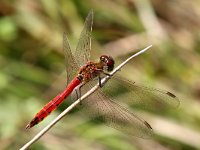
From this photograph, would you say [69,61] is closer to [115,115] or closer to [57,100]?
[57,100]

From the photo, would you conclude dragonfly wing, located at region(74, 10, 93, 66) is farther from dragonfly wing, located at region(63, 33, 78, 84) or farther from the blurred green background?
the blurred green background

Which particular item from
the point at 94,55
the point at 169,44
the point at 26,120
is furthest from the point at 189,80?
the point at 26,120

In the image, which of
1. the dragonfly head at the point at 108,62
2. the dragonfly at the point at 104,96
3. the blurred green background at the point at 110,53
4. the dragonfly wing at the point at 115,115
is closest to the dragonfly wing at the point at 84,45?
the dragonfly at the point at 104,96

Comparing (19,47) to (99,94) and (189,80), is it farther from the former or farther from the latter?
(99,94)

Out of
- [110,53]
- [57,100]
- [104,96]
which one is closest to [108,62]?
[104,96]

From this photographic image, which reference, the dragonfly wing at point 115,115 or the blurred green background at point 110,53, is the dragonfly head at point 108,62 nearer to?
the dragonfly wing at point 115,115

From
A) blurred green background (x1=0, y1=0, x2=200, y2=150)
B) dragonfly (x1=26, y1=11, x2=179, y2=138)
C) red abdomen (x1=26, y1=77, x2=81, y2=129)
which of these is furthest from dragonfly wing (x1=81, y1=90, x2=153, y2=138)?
blurred green background (x1=0, y1=0, x2=200, y2=150)
